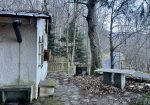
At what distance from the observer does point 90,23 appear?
38.1 ft

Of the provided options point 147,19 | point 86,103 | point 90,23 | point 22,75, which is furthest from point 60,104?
point 90,23

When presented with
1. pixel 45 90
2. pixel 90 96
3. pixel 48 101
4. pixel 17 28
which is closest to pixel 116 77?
pixel 90 96

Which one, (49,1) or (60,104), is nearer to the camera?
(60,104)

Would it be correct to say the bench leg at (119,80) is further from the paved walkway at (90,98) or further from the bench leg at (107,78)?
the paved walkway at (90,98)

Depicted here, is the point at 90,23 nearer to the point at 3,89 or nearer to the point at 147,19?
the point at 147,19

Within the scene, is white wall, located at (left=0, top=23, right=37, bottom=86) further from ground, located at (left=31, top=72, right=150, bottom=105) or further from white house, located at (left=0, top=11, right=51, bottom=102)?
ground, located at (left=31, top=72, right=150, bottom=105)

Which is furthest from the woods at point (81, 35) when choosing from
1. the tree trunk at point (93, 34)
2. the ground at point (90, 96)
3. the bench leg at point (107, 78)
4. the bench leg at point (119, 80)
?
the ground at point (90, 96)

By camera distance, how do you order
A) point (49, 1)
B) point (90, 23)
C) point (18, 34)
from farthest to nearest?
point (49, 1) < point (90, 23) < point (18, 34)

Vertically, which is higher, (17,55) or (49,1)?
(49,1)

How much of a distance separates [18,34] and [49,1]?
18.2m

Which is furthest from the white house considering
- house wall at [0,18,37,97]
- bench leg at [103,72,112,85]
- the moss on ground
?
bench leg at [103,72,112,85]

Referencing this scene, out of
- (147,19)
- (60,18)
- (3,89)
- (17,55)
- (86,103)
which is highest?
(60,18)

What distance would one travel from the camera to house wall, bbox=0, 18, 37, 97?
Result: 609 cm

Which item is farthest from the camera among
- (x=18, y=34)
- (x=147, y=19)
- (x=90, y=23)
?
(x=90, y=23)
